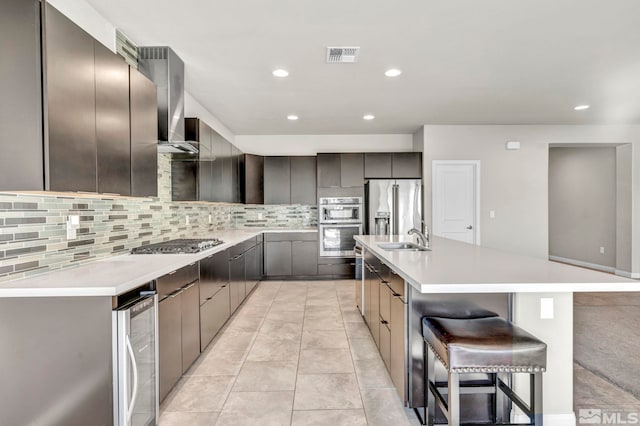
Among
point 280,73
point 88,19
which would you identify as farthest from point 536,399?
point 88,19

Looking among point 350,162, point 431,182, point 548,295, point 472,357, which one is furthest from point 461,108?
point 472,357

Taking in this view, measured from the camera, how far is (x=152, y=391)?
1873 mm

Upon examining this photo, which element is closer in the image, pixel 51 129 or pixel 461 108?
pixel 51 129

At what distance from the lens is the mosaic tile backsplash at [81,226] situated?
1.68 m

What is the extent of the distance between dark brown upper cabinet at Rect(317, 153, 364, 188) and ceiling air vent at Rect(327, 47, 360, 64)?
104 inches

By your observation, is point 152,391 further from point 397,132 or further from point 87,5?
point 397,132

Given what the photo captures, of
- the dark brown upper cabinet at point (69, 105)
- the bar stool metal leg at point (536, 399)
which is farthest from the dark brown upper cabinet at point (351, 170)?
the bar stool metal leg at point (536, 399)

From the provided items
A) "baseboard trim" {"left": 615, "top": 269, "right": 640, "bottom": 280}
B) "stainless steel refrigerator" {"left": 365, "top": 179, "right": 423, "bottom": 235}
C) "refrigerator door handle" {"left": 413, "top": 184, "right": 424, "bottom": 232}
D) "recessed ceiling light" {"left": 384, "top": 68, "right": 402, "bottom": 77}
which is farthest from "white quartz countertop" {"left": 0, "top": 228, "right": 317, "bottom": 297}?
"baseboard trim" {"left": 615, "top": 269, "right": 640, "bottom": 280}

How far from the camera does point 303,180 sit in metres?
6.01

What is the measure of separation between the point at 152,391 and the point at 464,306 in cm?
183

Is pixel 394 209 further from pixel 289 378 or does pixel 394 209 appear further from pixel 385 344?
pixel 289 378

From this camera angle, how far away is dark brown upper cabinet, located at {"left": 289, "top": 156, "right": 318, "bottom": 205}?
600 cm

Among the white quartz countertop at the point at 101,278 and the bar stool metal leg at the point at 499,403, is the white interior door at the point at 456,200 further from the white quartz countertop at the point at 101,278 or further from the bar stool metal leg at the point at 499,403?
the white quartz countertop at the point at 101,278

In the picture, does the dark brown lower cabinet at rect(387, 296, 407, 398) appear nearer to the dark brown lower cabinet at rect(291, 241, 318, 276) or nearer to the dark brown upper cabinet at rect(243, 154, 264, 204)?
the dark brown lower cabinet at rect(291, 241, 318, 276)
